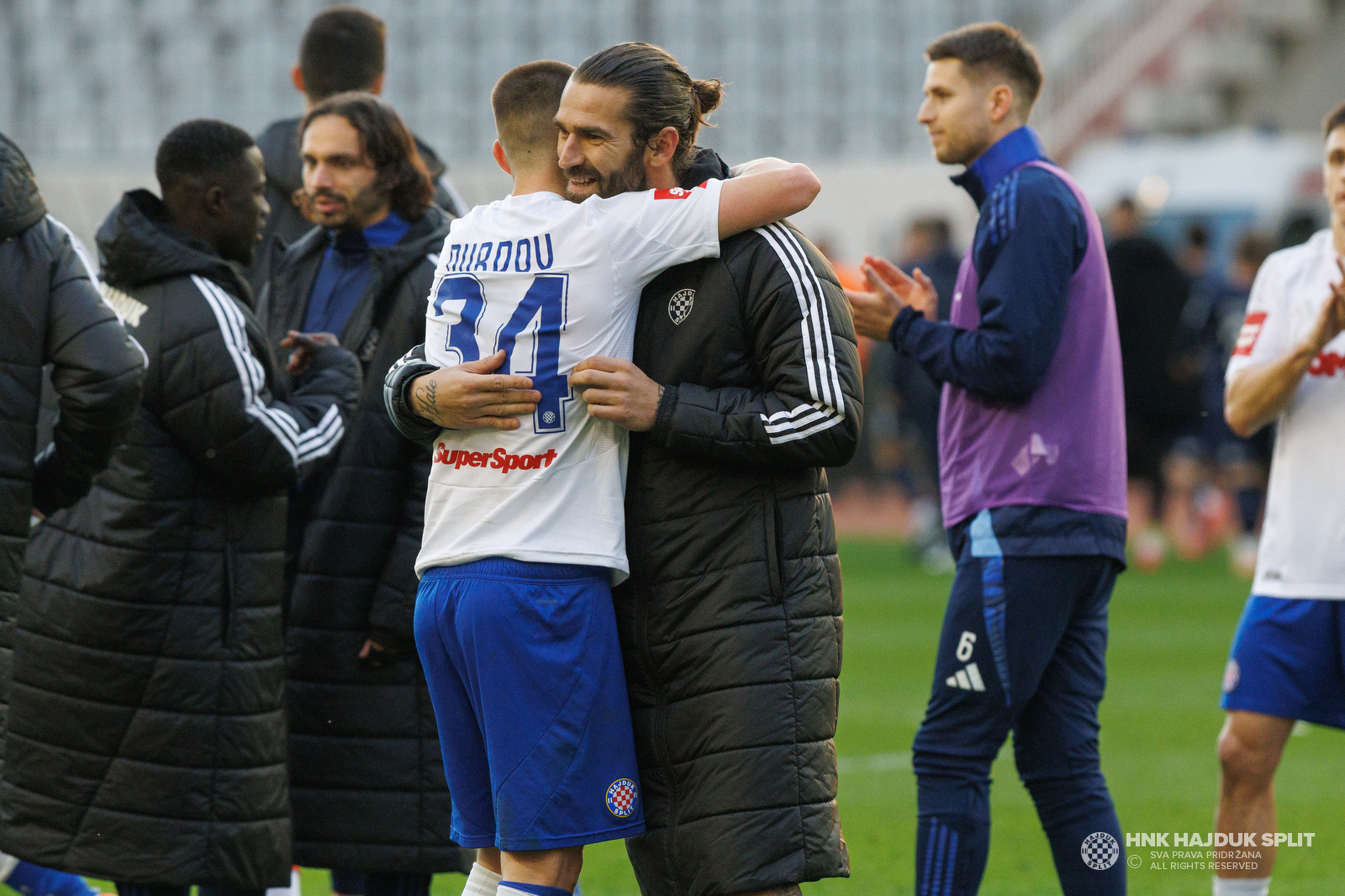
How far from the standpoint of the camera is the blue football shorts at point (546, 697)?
3174 mm

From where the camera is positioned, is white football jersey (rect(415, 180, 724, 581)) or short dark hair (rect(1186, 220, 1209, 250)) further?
short dark hair (rect(1186, 220, 1209, 250))

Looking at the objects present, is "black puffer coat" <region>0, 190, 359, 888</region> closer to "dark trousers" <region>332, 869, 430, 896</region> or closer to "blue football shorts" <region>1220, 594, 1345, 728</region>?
"dark trousers" <region>332, 869, 430, 896</region>

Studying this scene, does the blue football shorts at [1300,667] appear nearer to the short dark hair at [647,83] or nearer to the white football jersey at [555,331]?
the white football jersey at [555,331]

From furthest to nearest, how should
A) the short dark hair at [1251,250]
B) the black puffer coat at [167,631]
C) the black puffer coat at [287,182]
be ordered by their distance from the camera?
1. the short dark hair at [1251,250]
2. the black puffer coat at [287,182]
3. the black puffer coat at [167,631]

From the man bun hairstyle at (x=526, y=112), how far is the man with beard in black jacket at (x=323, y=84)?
1.78m

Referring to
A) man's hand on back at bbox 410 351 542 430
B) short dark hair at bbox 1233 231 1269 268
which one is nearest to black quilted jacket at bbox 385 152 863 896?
man's hand on back at bbox 410 351 542 430

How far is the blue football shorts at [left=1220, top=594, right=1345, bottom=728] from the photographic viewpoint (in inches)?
174

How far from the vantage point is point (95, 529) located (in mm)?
4051

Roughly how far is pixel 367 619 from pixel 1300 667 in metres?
2.30

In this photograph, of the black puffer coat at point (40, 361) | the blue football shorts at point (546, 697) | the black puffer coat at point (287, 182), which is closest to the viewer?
the blue football shorts at point (546, 697)

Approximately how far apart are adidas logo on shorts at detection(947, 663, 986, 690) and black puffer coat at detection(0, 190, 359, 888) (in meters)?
1.56

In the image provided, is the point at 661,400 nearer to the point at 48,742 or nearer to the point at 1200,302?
the point at 48,742

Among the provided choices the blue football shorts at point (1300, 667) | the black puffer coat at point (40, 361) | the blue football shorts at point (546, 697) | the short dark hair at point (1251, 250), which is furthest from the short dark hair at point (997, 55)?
the short dark hair at point (1251, 250)

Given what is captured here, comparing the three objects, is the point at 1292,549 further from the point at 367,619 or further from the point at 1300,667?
the point at 367,619
